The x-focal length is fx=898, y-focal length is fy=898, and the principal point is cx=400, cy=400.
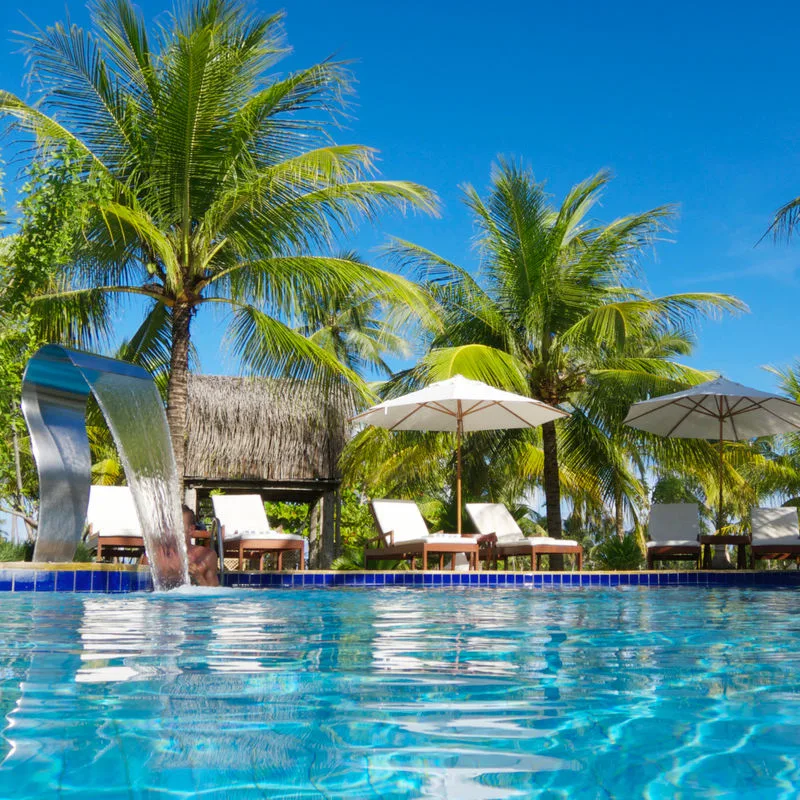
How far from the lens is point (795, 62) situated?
30.5 meters

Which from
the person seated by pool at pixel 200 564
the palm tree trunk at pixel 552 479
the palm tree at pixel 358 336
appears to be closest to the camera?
the person seated by pool at pixel 200 564

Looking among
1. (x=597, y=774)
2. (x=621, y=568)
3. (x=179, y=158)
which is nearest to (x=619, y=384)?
(x=621, y=568)

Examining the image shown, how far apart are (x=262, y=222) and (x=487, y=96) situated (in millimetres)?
22206

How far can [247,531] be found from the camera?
39.2ft

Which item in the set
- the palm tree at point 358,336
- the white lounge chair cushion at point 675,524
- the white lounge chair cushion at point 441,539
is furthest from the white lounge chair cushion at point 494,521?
the palm tree at point 358,336

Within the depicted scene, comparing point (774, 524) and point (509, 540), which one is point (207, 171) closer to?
point (509, 540)

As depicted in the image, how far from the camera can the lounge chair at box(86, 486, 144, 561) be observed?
11.0m

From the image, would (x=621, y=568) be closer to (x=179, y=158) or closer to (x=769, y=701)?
(x=179, y=158)

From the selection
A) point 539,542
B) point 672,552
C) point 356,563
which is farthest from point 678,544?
point 356,563

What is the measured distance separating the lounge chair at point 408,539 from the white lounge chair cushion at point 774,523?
14.5ft

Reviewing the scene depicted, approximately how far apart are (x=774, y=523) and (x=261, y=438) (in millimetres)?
9939

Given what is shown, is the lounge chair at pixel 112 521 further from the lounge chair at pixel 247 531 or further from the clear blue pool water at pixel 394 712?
the clear blue pool water at pixel 394 712

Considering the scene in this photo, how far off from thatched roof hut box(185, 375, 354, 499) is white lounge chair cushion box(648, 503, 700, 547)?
21.9ft

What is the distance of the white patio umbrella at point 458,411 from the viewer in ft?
37.2
